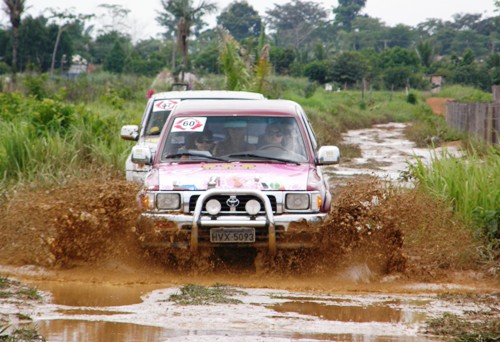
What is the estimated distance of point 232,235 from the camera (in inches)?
330

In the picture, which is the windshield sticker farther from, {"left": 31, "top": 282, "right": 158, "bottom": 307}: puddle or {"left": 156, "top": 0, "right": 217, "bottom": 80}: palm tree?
{"left": 156, "top": 0, "right": 217, "bottom": 80}: palm tree

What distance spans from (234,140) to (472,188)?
9.08ft

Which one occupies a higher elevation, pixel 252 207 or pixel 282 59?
pixel 282 59

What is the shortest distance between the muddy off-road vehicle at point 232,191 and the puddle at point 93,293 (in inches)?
26.3

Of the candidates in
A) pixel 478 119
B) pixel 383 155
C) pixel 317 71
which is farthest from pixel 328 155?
pixel 317 71

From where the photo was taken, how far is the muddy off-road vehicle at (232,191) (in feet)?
27.6

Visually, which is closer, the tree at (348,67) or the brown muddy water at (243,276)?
the brown muddy water at (243,276)

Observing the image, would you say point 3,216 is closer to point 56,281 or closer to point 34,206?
point 34,206

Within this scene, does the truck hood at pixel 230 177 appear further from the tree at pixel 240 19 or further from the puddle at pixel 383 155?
the tree at pixel 240 19

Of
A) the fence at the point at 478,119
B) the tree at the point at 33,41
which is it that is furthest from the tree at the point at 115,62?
the fence at the point at 478,119

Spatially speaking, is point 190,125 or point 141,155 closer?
point 141,155

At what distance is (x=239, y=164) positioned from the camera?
9.06m

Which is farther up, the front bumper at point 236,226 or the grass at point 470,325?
the front bumper at point 236,226

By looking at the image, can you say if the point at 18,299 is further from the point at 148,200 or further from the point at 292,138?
the point at 292,138
